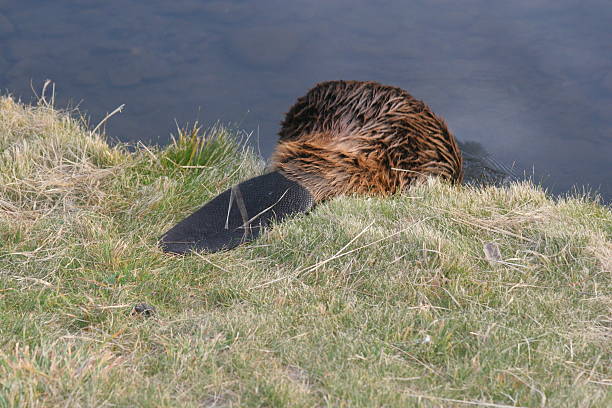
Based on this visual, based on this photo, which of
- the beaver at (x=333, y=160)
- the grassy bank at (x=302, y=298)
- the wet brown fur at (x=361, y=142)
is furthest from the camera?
the wet brown fur at (x=361, y=142)

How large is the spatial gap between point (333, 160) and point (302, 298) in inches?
57.8

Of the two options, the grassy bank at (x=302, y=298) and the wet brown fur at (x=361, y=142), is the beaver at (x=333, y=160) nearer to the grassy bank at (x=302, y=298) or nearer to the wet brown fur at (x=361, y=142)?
the wet brown fur at (x=361, y=142)

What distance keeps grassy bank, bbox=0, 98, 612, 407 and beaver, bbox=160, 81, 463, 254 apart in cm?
18

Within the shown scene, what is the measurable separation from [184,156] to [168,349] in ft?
8.24

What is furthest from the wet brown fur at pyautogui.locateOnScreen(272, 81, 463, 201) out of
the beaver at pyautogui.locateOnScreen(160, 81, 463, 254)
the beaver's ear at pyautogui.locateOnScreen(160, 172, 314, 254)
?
the beaver's ear at pyautogui.locateOnScreen(160, 172, 314, 254)

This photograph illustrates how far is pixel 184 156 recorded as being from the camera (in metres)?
5.03

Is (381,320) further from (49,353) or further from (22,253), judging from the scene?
(22,253)

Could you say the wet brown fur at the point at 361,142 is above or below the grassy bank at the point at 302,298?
above

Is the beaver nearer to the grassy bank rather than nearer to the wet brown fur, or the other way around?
the wet brown fur

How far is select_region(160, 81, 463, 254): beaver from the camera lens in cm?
403

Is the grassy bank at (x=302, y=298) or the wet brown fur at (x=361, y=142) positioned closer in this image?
the grassy bank at (x=302, y=298)

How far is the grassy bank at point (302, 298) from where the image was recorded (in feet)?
8.21

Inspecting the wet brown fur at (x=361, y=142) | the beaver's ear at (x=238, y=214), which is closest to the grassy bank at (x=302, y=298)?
the beaver's ear at (x=238, y=214)

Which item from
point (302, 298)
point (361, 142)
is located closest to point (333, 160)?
point (361, 142)
